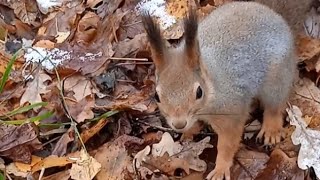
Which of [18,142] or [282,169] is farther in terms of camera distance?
[18,142]

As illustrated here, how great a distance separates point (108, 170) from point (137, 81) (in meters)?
0.61

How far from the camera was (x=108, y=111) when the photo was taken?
3.48m

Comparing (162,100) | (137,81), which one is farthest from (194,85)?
(137,81)

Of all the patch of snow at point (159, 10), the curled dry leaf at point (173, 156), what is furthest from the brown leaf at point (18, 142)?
the patch of snow at point (159, 10)

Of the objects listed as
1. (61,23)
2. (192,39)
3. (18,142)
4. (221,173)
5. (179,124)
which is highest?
(192,39)

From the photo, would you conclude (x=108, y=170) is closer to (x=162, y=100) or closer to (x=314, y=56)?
(x=162, y=100)

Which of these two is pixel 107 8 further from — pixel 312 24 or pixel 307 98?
pixel 307 98

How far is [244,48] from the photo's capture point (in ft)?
10.7

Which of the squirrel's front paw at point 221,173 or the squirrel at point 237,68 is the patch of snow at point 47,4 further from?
the squirrel's front paw at point 221,173

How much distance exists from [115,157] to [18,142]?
1.53 ft

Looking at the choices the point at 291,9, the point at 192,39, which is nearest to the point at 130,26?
the point at 291,9

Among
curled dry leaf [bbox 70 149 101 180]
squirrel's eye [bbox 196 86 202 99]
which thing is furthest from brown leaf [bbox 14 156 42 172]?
squirrel's eye [bbox 196 86 202 99]

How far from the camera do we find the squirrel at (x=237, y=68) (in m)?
2.96

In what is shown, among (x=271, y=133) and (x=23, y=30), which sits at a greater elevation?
(x=23, y=30)
